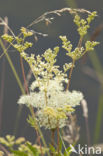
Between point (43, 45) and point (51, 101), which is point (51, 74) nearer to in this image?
point (51, 101)

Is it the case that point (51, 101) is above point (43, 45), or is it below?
below

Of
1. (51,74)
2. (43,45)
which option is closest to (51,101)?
(51,74)

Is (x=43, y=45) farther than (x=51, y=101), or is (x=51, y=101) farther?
(x=43, y=45)

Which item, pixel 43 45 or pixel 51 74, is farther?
pixel 43 45

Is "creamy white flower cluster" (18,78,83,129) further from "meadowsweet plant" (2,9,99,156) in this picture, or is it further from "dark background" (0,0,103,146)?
"dark background" (0,0,103,146)

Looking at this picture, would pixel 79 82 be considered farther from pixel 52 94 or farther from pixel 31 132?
pixel 52 94

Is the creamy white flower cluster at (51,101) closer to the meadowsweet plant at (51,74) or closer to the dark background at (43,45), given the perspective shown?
the meadowsweet plant at (51,74)

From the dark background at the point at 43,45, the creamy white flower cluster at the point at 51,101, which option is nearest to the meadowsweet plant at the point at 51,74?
the creamy white flower cluster at the point at 51,101

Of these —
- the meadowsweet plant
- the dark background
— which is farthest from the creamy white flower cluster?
the dark background
